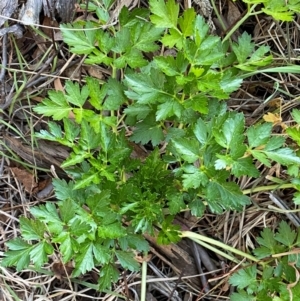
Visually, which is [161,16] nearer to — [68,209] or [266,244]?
[68,209]

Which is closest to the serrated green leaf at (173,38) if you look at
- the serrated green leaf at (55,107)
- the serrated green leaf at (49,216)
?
the serrated green leaf at (55,107)

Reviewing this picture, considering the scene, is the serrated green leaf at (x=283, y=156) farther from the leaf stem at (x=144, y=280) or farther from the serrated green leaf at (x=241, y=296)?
the leaf stem at (x=144, y=280)

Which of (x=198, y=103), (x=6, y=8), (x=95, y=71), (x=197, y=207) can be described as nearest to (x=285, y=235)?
(x=197, y=207)

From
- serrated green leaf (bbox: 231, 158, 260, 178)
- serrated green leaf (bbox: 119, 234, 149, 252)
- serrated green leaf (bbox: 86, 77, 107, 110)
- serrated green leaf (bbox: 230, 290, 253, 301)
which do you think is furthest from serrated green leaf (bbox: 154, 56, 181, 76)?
serrated green leaf (bbox: 230, 290, 253, 301)

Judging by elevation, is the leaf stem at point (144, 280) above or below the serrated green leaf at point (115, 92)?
below

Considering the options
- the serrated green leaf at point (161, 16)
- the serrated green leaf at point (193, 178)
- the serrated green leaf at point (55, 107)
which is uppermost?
the serrated green leaf at point (161, 16)

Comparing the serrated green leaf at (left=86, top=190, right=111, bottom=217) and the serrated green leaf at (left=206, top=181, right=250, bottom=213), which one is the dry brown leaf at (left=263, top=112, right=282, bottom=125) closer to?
the serrated green leaf at (left=206, top=181, right=250, bottom=213)

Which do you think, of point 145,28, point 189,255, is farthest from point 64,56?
point 189,255

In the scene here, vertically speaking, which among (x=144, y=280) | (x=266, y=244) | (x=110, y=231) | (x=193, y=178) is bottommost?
(x=144, y=280)
